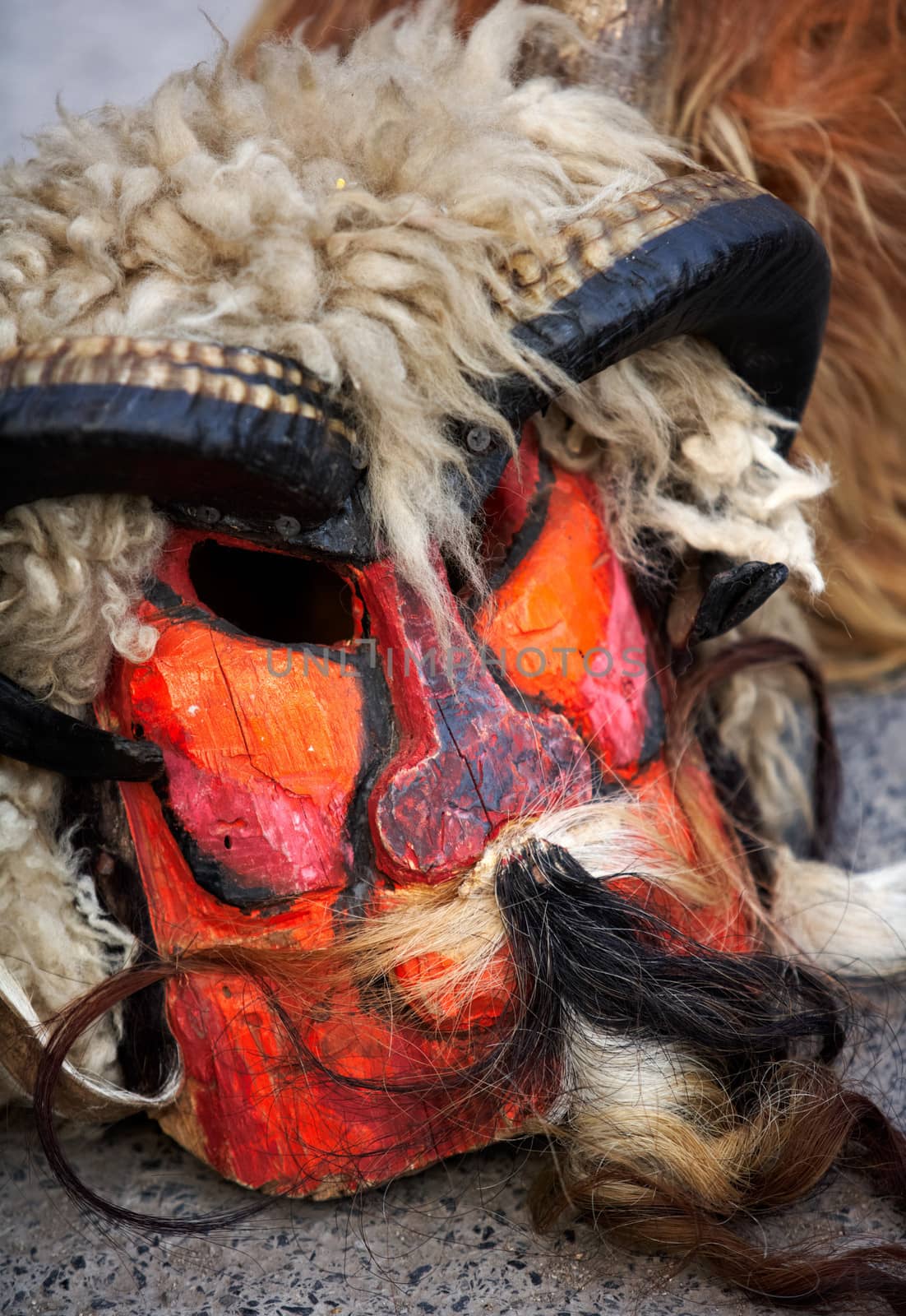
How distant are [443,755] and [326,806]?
123 millimetres

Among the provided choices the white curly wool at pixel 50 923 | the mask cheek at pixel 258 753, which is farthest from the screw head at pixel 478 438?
the white curly wool at pixel 50 923

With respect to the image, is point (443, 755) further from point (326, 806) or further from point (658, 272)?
point (658, 272)

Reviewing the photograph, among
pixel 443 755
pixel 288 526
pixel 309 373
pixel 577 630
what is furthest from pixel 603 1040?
pixel 309 373

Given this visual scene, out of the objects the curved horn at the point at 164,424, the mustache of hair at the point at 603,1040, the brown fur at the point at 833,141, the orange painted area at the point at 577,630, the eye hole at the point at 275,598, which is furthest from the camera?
the brown fur at the point at 833,141

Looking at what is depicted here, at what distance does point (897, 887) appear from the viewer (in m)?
1.57

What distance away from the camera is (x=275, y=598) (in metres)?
1.55

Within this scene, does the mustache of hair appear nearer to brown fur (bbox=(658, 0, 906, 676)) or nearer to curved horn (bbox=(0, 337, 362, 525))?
curved horn (bbox=(0, 337, 362, 525))

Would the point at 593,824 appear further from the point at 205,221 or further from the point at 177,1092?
the point at 205,221

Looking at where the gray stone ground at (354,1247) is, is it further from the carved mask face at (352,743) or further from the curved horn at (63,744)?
the curved horn at (63,744)

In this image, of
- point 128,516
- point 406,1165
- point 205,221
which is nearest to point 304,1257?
point 406,1165

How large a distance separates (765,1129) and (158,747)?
67 centimetres

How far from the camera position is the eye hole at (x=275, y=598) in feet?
4.89

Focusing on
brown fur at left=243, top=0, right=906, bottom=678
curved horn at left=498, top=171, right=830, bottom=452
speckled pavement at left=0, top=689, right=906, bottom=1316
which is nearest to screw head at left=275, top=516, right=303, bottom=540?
curved horn at left=498, top=171, right=830, bottom=452

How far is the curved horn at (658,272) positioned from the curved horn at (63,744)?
478 mm
